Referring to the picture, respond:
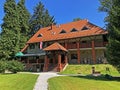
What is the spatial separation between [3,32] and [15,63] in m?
17.6

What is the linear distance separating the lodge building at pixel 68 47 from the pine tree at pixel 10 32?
12.0 feet

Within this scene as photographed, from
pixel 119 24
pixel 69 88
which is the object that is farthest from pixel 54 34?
pixel 69 88

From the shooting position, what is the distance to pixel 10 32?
177 ft

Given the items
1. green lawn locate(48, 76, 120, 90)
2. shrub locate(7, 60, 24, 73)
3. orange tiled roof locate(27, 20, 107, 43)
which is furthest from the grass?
green lawn locate(48, 76, 120, 90)

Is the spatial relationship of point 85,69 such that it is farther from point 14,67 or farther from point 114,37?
point 114,37

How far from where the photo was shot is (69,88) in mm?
18188

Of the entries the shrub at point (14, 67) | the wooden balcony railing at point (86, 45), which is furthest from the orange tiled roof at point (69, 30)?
the shrub at point (14, 67)

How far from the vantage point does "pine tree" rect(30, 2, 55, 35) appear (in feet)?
240

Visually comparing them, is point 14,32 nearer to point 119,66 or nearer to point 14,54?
point 14,54

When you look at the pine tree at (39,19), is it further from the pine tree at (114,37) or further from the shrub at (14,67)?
the pine tree at (114,37)

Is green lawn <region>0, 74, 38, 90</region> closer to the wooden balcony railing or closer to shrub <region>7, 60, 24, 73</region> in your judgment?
shrub <region>7, 60, 24, 73</region>

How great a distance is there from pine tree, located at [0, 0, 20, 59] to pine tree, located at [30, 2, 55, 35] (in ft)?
52.5

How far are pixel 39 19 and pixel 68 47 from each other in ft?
102

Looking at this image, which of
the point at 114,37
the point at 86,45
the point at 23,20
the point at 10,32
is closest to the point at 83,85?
the point at 114,37
